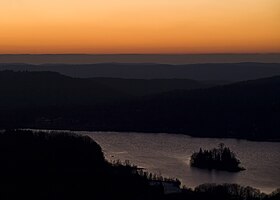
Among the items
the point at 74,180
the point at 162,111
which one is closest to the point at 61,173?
the point at 74,180

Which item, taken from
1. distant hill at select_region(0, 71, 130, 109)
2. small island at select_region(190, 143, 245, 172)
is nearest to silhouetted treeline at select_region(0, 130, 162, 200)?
small island at select_region(190, 143, 245, 172)

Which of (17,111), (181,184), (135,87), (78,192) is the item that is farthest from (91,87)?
(78,192)

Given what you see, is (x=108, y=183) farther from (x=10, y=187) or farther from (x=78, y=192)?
(x=10, y=187)

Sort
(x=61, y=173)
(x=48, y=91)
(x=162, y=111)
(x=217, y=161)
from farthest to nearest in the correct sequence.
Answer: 1. (x=48, y=91)
2. (x=162, y=111)
3. (x=217, y=161)
4. (x=61, y=173)

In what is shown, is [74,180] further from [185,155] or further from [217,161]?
[185,155]

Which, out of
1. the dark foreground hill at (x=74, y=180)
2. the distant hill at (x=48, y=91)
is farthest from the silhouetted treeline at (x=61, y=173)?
the distant hill at (x=48, y=91)
